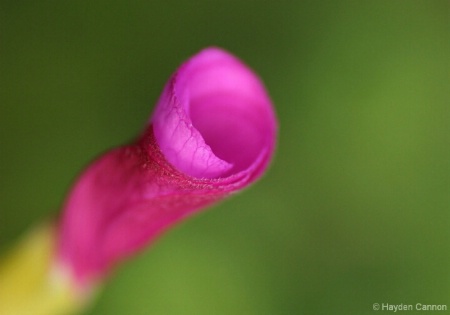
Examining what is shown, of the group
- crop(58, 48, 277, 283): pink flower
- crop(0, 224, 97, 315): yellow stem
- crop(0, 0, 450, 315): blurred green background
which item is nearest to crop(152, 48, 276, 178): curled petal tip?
crop(58, 48, 277, 283): pink flower

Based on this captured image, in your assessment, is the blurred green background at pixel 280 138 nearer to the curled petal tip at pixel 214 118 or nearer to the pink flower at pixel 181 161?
the pink flower at pixel 181 161

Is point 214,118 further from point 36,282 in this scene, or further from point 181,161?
point 36,282

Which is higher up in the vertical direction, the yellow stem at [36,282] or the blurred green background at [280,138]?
the blurred green background at [280,138]

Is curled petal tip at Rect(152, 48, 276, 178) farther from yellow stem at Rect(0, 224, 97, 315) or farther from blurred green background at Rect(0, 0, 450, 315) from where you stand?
blurred green background at Rect(0, 0, 450, 315)

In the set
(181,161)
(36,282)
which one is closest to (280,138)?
(36,282)

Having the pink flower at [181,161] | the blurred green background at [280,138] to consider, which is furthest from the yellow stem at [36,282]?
the blurred green background at [280,138]
